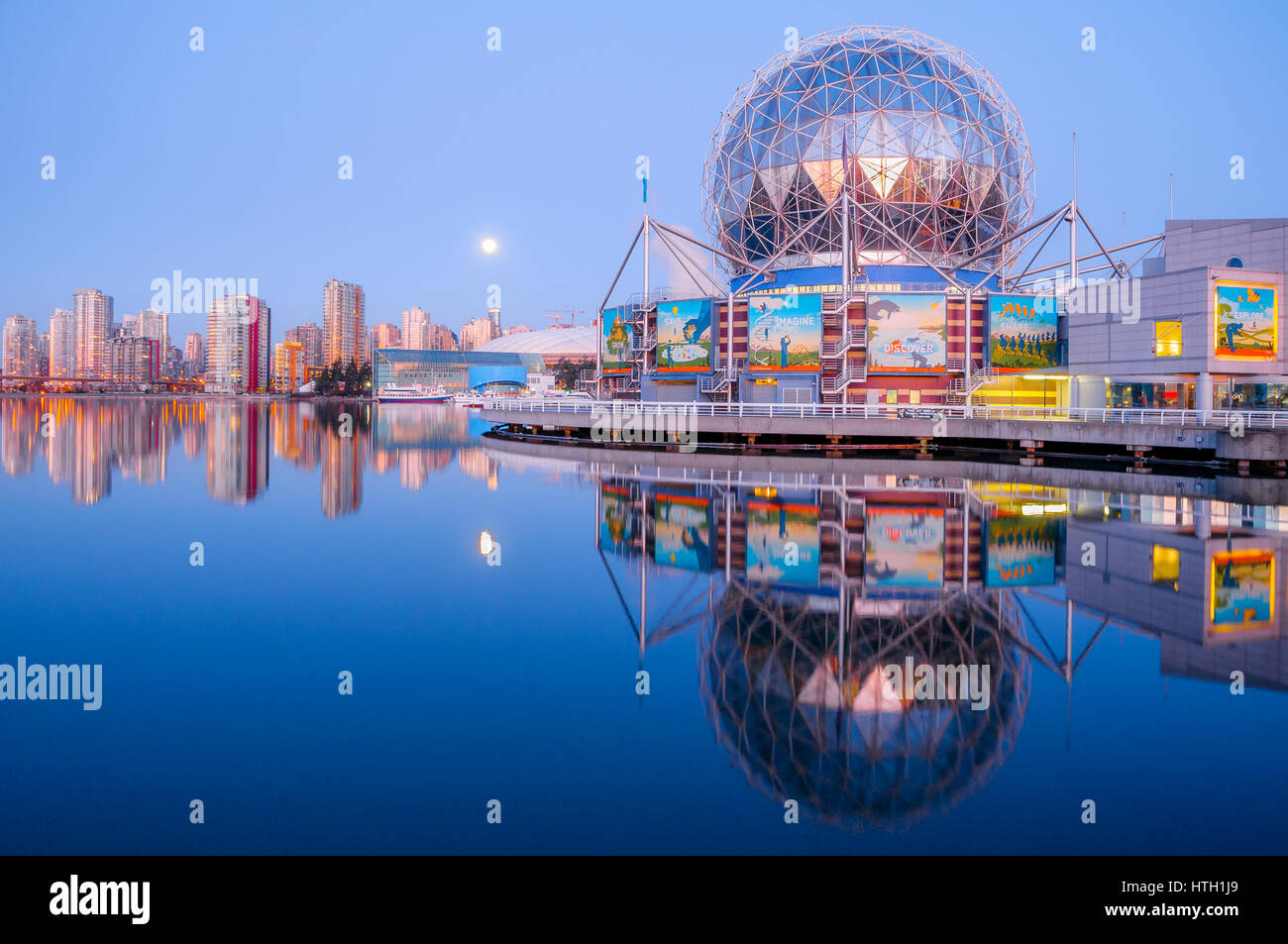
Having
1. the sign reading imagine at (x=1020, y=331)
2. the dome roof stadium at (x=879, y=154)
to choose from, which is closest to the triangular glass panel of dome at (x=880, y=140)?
the dome roof stadium at (x=879, y=154)

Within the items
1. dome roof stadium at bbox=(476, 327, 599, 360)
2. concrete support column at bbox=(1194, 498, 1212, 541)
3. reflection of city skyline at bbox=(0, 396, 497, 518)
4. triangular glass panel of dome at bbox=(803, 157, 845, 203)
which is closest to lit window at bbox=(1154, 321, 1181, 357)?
triangular glass panel of dome at bbox=(803, 157, 845, 203)

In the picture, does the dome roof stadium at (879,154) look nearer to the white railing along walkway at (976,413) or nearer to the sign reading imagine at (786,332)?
the sign reading imagine at (786,332)

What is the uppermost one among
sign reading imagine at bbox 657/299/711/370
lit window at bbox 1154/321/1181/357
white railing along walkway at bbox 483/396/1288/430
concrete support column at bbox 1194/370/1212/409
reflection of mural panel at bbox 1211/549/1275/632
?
sign reading imagine at bbox 657/299/711/370

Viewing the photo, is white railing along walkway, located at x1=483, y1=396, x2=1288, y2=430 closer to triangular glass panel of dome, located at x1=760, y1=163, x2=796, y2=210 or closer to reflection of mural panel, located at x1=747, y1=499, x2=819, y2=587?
triangular glass panel of dome, located at x1=760, y1=163, x2=796, y2=210

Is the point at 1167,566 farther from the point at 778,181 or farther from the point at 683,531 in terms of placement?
the point at 778,181

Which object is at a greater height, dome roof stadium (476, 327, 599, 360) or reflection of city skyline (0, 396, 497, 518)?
dome roof stadium (476, 327, 599, 360)

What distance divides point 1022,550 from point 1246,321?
31.0 metres

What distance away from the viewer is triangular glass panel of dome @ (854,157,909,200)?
167 feet

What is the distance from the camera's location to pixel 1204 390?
38938mm

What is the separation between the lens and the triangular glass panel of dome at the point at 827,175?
51438 millimetres

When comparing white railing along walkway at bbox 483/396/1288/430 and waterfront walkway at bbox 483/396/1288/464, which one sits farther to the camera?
white railing along walkway at bbox 483/396/1288/430

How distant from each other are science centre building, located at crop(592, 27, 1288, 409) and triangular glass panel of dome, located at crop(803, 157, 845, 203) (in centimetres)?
8
